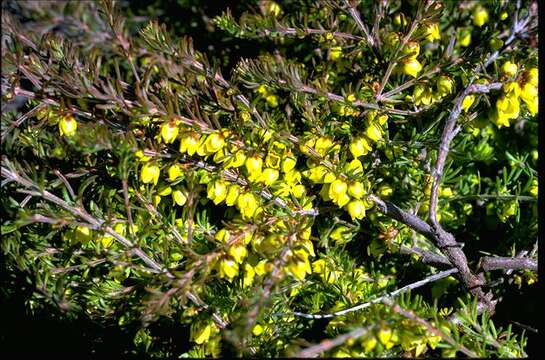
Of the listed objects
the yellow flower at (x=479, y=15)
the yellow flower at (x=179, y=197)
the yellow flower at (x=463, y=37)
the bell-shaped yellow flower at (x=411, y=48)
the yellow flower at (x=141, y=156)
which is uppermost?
the yellow flower at (x=479, y=15)

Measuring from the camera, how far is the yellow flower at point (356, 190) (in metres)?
1.32

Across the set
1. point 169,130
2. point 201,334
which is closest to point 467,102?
point 169,130

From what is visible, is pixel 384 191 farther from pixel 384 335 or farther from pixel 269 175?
pixel 384 335

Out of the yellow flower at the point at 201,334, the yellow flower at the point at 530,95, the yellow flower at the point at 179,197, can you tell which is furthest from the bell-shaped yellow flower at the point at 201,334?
the yellow flower at the point at 530,95

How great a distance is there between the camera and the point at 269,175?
136 cm

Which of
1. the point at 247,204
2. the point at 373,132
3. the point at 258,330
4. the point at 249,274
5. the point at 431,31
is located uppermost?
the point at 431,31

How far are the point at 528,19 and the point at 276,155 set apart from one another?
730 mm

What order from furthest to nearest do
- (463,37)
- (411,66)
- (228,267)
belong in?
(463,37), (411,66), (228,267)

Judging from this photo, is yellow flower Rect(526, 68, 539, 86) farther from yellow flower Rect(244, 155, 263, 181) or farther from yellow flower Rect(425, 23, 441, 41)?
yellow flower Rect(244, 155, 263, 181)

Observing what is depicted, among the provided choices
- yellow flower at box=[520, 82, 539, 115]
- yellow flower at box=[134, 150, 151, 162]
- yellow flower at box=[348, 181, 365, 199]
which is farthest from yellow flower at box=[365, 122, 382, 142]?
yellow flower at box=[134, 150, 151, 162]

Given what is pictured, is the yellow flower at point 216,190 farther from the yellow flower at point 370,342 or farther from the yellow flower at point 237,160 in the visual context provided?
the yellow flower at point 370,342

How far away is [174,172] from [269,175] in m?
0.25

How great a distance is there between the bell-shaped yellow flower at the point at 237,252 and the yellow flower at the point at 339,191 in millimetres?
274

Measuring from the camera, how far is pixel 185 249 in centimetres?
117
